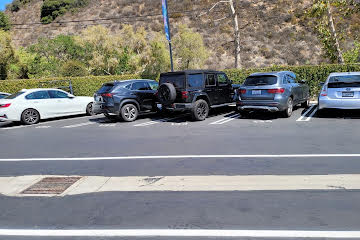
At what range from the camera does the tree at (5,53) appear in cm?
2700

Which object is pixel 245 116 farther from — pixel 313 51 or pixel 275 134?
pixel 313 51

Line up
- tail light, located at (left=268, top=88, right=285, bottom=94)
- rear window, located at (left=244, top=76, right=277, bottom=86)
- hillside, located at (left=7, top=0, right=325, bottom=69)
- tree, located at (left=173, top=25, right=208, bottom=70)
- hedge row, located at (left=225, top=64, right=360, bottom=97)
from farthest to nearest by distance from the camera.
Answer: hillside, located at (left=7, top=0, right=325, bottom=69) → tree, located at (left=173, top=25, right=208, bottom=70) → hedge row, located at (left=225, top=64, right=360, bottom=97) → rear window, located at (left=244, top=76, right=277, bottom=86) → tail light, located at (left=268, top=88, right=285, bottom=94)

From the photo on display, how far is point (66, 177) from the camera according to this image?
5875 millimetres

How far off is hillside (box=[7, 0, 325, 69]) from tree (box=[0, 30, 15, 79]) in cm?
1845

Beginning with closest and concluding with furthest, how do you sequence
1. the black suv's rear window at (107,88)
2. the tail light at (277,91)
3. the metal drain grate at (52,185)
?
the metal drain grate at (52,185) < the tail light at (277,91) < the black suv's rear window at (107,88)

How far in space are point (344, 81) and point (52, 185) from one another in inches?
398

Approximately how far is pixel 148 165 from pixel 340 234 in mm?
3859

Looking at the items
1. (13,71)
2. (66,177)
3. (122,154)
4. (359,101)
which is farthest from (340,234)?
(13,71)

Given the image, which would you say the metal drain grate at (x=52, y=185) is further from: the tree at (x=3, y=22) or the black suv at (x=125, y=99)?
the tree at (x=3, y=22)

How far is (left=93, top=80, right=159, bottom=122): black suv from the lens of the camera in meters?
12.6

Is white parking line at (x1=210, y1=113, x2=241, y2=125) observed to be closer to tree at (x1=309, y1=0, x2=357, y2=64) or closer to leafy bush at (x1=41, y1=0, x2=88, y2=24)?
tree at (x1=309, y1=0, x2=357, y2=64)

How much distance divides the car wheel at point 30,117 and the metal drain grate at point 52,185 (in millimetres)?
8473

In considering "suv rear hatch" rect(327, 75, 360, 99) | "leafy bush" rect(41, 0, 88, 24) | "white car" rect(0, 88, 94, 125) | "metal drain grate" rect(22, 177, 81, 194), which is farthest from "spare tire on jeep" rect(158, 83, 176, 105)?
"leafy bush" rect(41, 0, 88, 24)

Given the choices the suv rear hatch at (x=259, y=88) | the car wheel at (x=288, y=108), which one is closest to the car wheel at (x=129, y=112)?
the suv rear hatch at (x=259, y=88)
